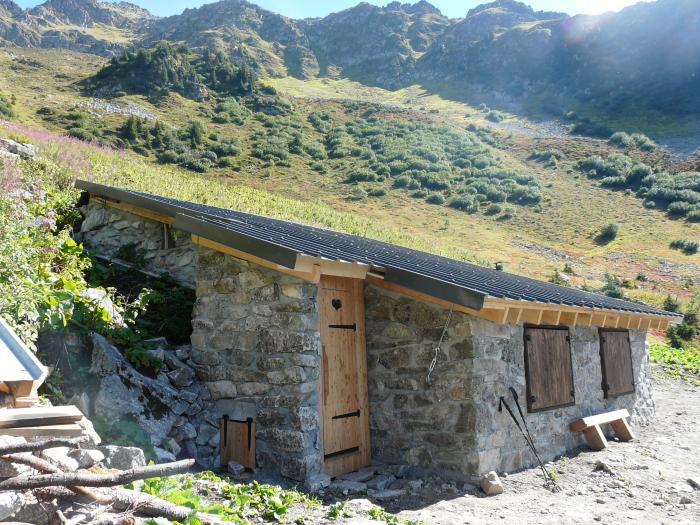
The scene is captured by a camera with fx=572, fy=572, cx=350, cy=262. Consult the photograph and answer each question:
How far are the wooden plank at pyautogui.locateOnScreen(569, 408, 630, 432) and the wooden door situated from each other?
3.33 m

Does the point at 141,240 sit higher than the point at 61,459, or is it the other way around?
the point at 141,240

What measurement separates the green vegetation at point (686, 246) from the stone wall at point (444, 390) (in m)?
29.7

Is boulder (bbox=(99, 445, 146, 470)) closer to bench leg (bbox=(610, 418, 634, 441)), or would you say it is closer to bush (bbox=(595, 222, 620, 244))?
bench leg (bbox=(610, 418, 634, 441))

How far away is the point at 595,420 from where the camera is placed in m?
8.58

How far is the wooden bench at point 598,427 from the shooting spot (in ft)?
27.5

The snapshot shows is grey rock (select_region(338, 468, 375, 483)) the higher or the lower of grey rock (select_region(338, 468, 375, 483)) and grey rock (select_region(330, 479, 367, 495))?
the lower

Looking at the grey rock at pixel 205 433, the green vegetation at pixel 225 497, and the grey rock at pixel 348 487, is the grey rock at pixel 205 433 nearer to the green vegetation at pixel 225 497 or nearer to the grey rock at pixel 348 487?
the green vegetation at pixel 225 497

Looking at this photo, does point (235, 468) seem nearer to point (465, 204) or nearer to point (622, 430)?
point (622, 430)

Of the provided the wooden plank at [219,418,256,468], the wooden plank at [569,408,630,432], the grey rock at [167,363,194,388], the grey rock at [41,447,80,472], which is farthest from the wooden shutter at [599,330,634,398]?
the grey rock at [41,447,80,472]

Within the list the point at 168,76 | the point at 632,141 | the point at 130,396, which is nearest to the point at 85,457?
the point at 130,396

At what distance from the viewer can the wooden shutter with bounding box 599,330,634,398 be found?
31.8 feet

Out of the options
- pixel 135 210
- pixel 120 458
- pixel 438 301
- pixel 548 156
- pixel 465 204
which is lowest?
pixel 120 458

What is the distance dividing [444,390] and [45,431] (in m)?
4.34

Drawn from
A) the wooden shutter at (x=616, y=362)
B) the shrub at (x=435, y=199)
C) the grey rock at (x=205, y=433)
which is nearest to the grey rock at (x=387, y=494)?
the grey rock at (x=205, y=433)
